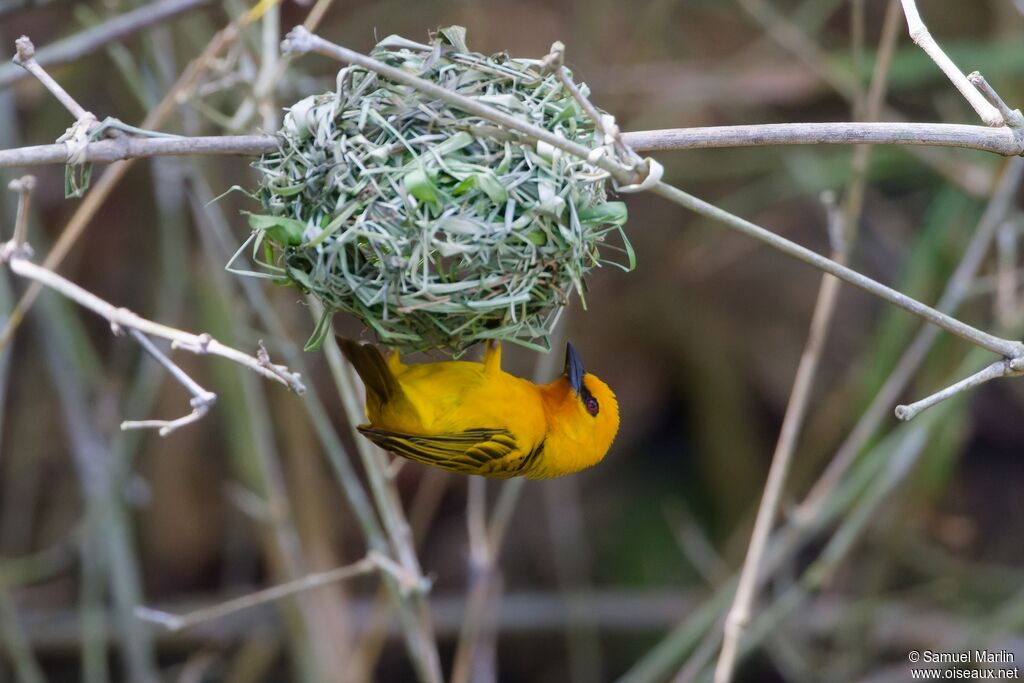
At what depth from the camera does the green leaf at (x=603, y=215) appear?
2295mm

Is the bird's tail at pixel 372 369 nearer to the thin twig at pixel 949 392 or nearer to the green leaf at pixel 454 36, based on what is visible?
the green leaf at pixel 454 36

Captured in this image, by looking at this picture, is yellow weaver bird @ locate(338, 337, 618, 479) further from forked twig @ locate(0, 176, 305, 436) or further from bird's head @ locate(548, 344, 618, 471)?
forked twig @ locate(0, 176, 305, 436)

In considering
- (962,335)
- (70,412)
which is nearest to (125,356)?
(70,412)

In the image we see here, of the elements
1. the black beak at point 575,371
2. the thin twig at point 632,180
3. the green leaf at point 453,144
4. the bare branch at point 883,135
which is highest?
the black beak at point 575,371

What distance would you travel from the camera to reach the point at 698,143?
203cm

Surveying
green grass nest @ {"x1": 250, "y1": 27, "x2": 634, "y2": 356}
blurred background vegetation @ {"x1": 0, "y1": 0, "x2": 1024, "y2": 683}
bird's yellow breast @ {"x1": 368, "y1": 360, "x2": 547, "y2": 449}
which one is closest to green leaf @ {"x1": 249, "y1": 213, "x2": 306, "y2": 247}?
green grass nest @ {"x1": 250, "y1": 27, "x2": 634, "y2": 356}

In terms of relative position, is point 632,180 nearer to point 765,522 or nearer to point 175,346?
point 175,346

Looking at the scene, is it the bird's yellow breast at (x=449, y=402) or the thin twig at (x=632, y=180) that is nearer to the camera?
the thin twig at (x=632, y=180)

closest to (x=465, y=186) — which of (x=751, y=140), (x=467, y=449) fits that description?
(x=751, y=140)

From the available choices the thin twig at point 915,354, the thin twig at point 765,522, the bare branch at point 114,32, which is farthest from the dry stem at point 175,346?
the thin twig at point 915,354

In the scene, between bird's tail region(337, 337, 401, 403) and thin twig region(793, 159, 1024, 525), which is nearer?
bird's tail region(337, 337, 401, 403)

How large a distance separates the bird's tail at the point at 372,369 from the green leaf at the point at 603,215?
2.45ft

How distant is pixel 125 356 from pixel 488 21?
8.51 feet

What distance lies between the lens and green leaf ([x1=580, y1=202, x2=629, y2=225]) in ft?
7.53
